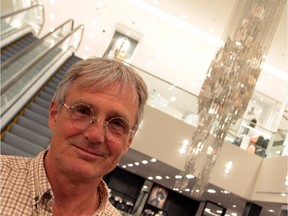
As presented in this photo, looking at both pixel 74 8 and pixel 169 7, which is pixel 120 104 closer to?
pixel 169 7

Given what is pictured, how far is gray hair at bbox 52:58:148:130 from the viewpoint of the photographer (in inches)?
55.2

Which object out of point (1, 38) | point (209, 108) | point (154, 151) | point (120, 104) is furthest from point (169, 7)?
point (120, 104)

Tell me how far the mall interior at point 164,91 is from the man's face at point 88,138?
5.10ft

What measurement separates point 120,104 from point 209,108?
19.7ft

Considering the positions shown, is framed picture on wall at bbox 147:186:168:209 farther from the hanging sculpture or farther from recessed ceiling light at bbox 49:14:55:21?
the hanging sculpture

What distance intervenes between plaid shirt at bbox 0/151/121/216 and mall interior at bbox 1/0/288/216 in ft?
5.49

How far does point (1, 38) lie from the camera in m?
9.13

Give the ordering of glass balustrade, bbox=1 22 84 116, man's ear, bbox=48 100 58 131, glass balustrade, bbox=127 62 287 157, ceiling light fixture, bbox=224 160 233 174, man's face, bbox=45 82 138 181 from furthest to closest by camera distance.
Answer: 1. ceiling light fixture, bbox=224 160 233 174
2. glass balustrade, bbox=127 62 287 157
3. glass balustrade, bbox=1 22 84 116
4. man's ear, bbox=48 100 58 131
5. man's face, bbox=45 82 138 181

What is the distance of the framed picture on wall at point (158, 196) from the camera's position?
69.8 ft

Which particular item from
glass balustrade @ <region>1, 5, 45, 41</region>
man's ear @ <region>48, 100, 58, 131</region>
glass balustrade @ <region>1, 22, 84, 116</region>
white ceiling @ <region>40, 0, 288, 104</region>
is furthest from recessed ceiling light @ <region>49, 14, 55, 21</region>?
man's ear @ <region>48, 100, 58, 131</region>

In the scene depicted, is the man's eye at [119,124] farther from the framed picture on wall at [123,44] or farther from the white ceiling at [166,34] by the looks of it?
the framed picture on wall at [123,44]

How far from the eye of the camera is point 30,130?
22.3ft

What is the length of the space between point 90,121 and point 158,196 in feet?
67.8

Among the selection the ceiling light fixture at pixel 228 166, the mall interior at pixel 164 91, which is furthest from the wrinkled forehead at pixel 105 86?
the ceiling light fixture at pixel 228 166
